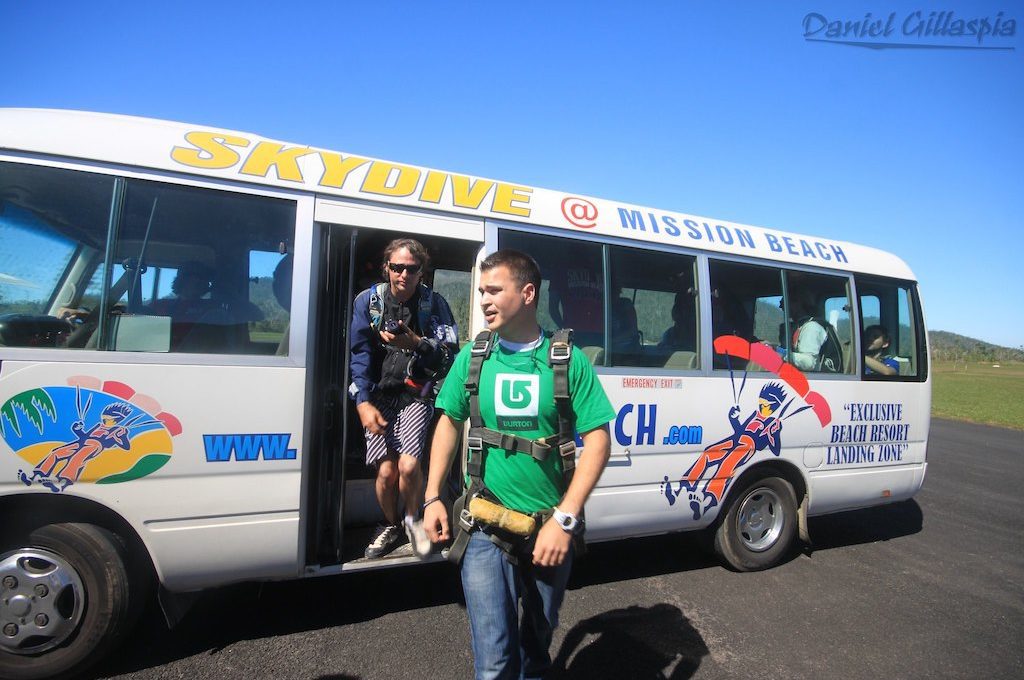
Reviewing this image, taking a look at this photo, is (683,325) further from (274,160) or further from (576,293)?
(274,160)

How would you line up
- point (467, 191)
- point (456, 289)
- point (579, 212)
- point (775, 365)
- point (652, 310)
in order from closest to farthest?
point (467, 191) < point (579, 212) < point (652, 310) < point (775, 365) < point (456, 289)

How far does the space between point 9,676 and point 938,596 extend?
5.82 metres

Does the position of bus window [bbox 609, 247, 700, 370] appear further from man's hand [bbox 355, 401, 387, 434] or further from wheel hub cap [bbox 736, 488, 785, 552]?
man's hand [bbox 355, 401, 387, 434]

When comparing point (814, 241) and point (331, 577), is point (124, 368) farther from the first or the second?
point (814, 241)

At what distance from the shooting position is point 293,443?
3.01 metres

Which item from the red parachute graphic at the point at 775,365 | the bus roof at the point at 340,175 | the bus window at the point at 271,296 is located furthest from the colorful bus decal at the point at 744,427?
the bus window at the point at 271,296

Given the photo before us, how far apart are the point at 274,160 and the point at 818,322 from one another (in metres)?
4.28

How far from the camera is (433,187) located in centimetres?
346

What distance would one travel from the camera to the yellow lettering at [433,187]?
134 inches

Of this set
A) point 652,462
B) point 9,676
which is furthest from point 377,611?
point 652,462

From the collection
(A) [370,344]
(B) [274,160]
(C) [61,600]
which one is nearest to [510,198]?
(A) [370,344]

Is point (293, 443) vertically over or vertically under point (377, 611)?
over

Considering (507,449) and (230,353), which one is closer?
(507,449)

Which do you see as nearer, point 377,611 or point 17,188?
point 17,188
